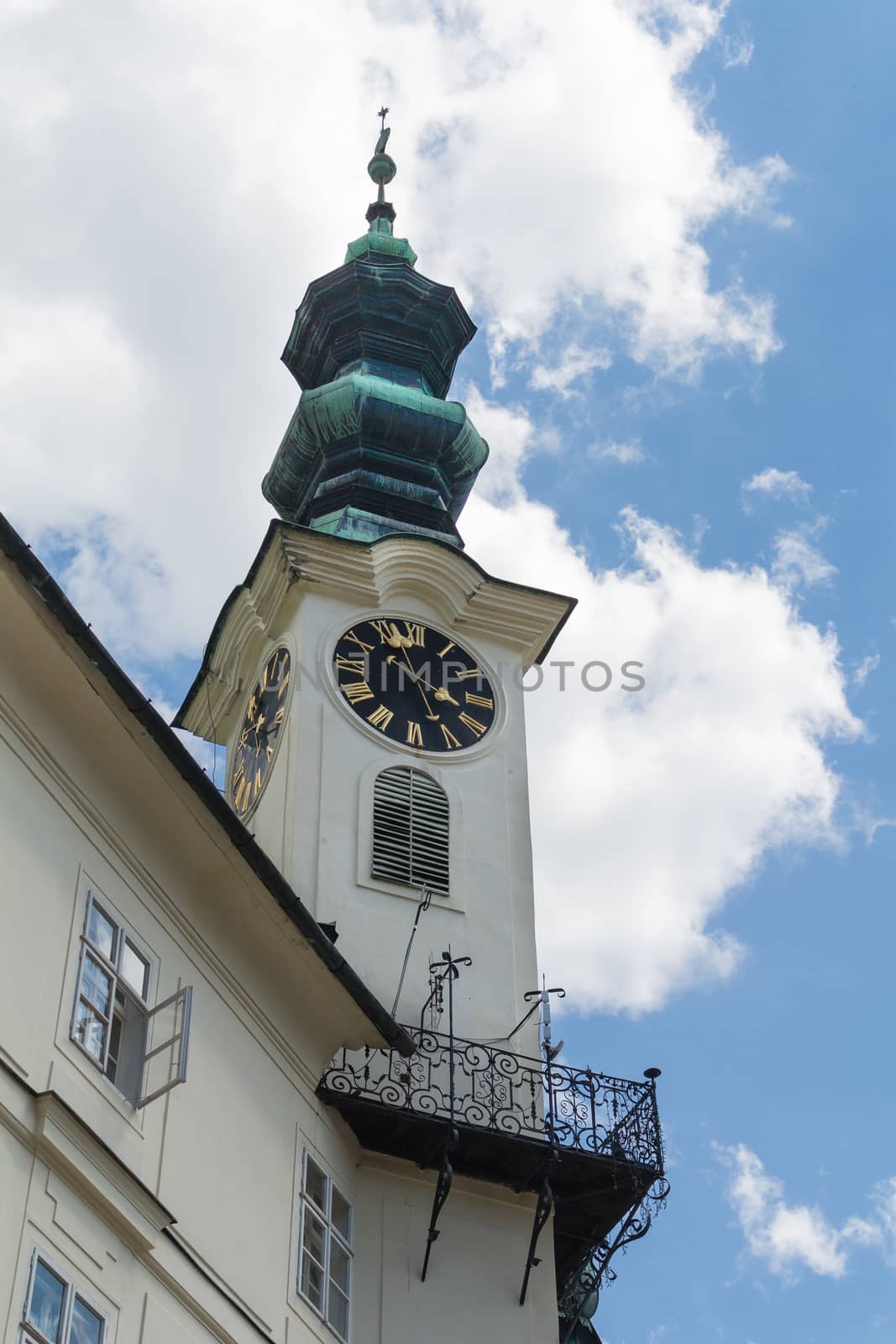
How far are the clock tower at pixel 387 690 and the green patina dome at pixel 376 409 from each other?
3cm

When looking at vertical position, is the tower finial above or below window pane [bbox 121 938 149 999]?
above

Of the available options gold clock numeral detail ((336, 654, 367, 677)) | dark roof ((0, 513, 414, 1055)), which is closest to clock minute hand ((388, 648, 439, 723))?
gold clock numeral detail ((336, 654, 367, 677))

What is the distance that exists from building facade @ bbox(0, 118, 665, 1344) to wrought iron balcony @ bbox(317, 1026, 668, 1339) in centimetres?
4

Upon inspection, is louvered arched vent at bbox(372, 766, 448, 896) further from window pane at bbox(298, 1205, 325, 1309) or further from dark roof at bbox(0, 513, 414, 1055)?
window pane at bbox(298, 1205, 325, 1309)

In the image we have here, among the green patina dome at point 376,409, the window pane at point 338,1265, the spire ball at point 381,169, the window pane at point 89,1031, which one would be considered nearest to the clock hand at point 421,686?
the green patina dome at point 376,409

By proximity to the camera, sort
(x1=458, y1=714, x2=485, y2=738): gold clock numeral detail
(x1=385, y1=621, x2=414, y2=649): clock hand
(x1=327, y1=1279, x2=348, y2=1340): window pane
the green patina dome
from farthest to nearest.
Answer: the green patina dome, (x1=385, y1=621, x2=414, y2=649): clock hand, (x1=458, y1=714, x2=485, y2=738): gold clock numeral detail, (x1=327, y1=1279, x2=348, y2=1340): window pane

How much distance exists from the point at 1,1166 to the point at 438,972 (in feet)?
28.3

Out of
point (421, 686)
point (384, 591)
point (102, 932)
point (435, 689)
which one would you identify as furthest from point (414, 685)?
point (102, 932)

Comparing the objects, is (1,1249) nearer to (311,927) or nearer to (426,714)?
(311,927)

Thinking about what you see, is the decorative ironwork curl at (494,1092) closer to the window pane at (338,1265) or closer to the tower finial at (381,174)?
the window pane at (338,1265)

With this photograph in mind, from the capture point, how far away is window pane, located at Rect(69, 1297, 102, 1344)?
1170 centimetres

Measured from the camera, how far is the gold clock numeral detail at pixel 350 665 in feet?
74.6

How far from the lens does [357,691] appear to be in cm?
2250

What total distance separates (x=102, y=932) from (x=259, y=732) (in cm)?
983
